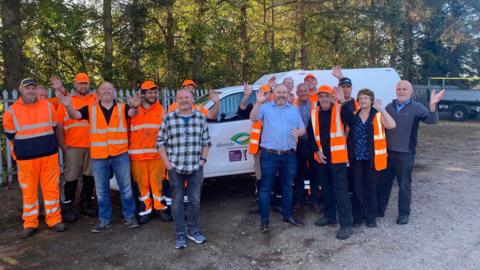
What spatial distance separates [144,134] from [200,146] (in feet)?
3.32

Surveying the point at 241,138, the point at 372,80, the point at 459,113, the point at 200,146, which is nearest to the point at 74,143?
the point at 200,146

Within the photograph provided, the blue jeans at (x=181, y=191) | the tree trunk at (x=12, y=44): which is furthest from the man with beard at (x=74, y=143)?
the tree trunk at (x=12, y=44)

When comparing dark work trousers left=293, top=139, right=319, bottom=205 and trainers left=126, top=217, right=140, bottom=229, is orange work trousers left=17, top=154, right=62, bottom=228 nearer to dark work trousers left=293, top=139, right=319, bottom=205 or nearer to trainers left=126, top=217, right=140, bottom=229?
trainers left=126, top=217, right=140, bottom=229

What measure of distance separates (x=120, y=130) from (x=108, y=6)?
18.8ft

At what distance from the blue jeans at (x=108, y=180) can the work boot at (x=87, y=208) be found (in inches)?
25.6

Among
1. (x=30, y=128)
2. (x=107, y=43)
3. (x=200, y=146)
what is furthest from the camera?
(x=107, y=43)

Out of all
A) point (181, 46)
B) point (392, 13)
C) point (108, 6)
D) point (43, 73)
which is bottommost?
point (43, 73)

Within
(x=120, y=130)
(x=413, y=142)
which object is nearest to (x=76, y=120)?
(x=120, y=130)

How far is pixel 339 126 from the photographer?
4.79 meters

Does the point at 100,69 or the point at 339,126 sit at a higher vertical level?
the point at 100,69

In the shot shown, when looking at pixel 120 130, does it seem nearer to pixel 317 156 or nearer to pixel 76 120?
pixel 76 120

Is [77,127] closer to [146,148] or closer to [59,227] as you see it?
[146,148]

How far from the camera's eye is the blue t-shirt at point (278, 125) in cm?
480

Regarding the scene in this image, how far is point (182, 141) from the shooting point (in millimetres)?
4371
